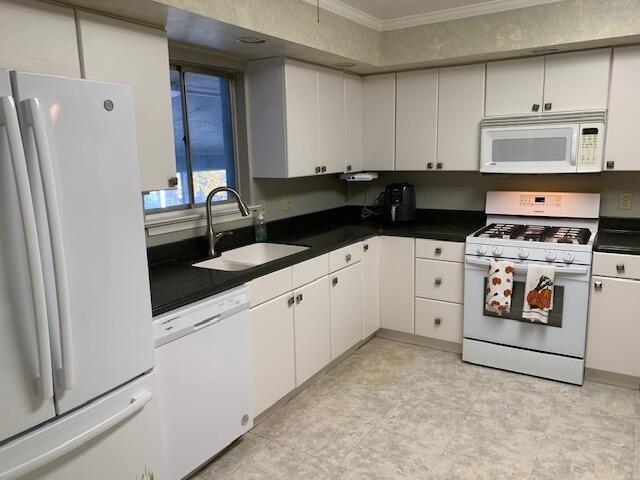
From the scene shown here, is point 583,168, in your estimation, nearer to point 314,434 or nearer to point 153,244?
point 314,434

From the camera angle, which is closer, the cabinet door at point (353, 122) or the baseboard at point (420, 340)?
the baseboard at point (420, 340)

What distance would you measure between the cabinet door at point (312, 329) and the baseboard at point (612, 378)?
5.37 feet

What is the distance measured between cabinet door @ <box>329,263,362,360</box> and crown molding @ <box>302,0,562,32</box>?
164cm

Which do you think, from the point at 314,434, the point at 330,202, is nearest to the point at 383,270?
the point at 330,202

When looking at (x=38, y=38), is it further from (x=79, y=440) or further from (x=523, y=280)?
(x=523, y=280)

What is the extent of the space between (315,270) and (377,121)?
4.99ft

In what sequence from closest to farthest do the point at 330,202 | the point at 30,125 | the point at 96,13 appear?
the point at 30,125
the point at 96,13
the point at 330,202

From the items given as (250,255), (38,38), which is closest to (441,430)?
(250,255)

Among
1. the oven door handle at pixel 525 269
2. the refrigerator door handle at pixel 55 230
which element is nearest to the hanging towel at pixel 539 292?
the oven door handle at pixel 525 269

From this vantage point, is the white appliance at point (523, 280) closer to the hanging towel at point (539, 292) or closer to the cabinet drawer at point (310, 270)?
the hanging towel at point (539, 292)

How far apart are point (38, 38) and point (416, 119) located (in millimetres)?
2605

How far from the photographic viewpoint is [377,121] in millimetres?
3900

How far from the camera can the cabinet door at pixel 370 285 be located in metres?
3.56

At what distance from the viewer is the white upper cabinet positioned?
1680 millimetres
